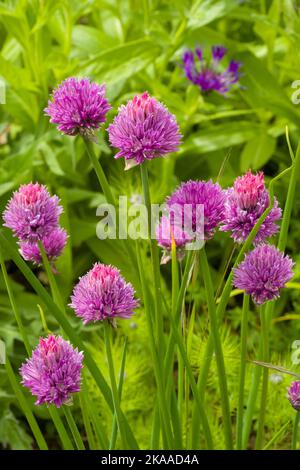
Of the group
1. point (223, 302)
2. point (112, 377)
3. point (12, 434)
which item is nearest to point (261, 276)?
point (223, 302)

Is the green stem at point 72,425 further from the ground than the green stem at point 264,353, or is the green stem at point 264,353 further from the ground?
the green stem at point 264,353

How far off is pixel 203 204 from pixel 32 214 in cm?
18

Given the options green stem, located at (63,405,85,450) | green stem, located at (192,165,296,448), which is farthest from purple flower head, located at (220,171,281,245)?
green stem, located at (63,405,85,450)

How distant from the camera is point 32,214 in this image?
84cm

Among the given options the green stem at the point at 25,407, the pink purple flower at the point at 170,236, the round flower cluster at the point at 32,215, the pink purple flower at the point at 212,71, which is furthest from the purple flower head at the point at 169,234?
the pink purple flower at the point at 212,71

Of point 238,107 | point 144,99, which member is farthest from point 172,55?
point 144,99

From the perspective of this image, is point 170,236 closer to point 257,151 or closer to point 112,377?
point 112,377

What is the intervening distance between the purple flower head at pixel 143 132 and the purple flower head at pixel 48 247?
0.58 feet

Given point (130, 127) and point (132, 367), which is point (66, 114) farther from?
point (132, 367)

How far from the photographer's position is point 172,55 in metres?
1.89

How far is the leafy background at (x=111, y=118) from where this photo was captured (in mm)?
1687

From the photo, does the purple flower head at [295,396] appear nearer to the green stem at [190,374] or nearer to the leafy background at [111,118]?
the green stem at [190,374]

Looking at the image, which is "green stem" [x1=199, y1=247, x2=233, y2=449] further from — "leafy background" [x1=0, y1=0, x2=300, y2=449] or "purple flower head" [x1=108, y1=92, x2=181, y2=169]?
A: "leafy background" [x1=0, y1=0, x2=300, y2=449]

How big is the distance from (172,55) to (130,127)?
1.15m
